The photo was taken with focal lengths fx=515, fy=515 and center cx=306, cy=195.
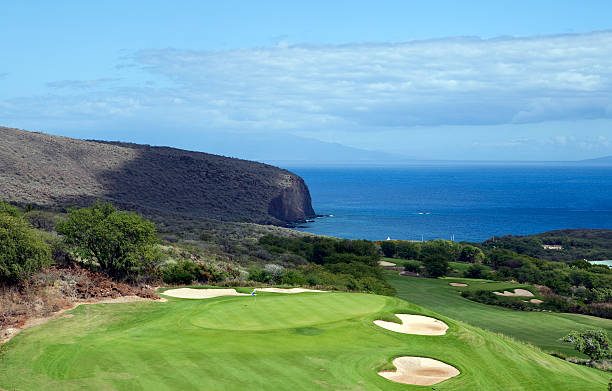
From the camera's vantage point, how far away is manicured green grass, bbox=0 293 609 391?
13.3 metres

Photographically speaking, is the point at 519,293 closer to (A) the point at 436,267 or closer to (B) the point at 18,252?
(A) the point at 436,267

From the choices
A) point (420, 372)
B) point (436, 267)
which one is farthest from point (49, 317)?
point (436, 267)

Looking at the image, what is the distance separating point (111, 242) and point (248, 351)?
13.5 meters

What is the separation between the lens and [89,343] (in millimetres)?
15523

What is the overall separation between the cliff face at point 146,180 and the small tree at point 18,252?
56.5 meters

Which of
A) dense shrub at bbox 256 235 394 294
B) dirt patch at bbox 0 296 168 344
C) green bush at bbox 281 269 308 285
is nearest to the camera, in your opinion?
dirt patch at bbox 0 296 168 344

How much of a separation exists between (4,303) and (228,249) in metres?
34.5

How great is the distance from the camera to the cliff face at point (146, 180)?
85.6 metres

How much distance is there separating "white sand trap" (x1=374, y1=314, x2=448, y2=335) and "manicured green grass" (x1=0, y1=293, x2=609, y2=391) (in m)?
0.49

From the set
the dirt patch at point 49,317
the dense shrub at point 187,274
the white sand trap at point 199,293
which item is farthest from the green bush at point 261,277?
the dirt patch at point 49,317

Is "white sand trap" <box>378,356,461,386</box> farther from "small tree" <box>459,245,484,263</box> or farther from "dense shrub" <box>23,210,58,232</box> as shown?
"small tree" <box>459,245,484,263</box>

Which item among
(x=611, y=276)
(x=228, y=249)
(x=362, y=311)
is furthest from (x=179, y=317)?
(x=611, y=276)

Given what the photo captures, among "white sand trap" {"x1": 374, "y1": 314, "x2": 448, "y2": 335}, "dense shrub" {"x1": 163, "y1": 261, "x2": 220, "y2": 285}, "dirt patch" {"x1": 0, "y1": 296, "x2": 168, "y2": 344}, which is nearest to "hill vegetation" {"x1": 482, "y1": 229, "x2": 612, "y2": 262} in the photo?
"dense shrub" {"x1": 163, "y1": 261, "x2": 220, "y2": 285}

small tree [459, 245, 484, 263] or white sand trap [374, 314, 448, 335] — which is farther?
small tree [459, 245, 484, 263]
